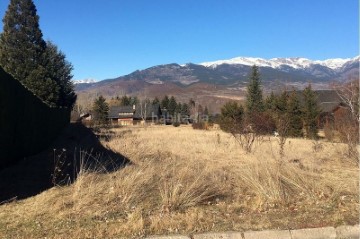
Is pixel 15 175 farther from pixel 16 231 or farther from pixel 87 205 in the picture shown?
pixel 16 231

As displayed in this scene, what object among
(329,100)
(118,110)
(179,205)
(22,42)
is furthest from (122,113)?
(179,205)

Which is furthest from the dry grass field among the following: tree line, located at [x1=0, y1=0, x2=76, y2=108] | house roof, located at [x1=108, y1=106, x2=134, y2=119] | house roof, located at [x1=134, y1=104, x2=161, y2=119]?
house roof, located at [x1=108, y1=106, x2=134, y2=119]

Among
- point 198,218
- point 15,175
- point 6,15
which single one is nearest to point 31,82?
point 6,15

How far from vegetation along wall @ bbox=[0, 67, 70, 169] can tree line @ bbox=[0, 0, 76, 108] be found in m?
10.9

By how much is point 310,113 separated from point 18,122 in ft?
96.3

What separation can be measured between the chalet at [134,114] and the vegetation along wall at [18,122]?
84460 mm

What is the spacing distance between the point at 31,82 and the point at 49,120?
30.8 feet

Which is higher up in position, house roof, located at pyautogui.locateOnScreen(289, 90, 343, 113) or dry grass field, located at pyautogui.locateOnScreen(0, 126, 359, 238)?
house roof, located at pyautogui.locateOnScreen(289, 90, 343, 113)

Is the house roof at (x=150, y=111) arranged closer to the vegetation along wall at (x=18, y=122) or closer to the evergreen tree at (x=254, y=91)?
the evergreen tree at (x=254, y=91)

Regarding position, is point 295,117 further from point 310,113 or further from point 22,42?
point 22,42

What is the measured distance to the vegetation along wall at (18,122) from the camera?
9477 mm

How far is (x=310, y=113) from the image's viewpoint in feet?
116

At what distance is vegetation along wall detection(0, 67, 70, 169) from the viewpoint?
9.48m

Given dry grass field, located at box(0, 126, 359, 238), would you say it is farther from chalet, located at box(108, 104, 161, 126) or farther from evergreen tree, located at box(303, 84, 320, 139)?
chalet, located at box(108, 104, 161, 126)
